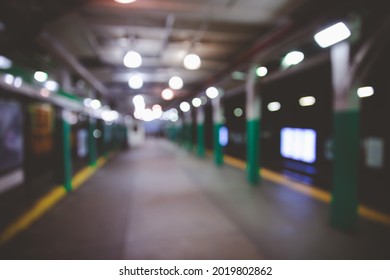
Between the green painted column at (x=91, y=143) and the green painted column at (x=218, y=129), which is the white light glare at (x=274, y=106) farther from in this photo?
the green painted column at (x=91, y=143)

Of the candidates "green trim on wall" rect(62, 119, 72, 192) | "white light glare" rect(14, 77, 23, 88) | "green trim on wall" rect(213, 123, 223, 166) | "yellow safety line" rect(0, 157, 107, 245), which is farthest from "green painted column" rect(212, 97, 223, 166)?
"white light glare" rect(14, 77, 23, 88)

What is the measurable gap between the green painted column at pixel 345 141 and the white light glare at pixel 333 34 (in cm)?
18

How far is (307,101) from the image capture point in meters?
9.19

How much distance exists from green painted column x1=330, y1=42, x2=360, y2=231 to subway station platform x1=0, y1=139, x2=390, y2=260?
0.37 metres

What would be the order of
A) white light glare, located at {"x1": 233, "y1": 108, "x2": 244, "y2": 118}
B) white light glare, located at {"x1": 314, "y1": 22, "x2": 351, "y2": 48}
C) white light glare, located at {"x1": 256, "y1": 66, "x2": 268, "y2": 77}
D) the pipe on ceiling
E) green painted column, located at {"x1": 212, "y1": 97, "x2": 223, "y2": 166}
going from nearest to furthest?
white light glare, located at {"x1": 314, "y1": 22, "x2": 351, "y2": 48} → the pipe on ceiling → white light glare, located at {"x1": 256, "y1": 66, "x2": 268, "y2": 77} → green painted column, located at {"x1": 212, "y1": 97, "x2": 223, "y2": 166} → white light glare, located at {"x1": 233, "y1": 108, "x2": 244, "y2": 118}

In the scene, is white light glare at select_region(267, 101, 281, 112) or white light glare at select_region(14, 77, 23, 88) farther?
white light glare at select_region(267, 101, 281, 112)

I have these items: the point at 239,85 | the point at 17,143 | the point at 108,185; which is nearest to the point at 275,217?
the point at 108,185

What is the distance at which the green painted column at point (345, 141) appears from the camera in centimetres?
426

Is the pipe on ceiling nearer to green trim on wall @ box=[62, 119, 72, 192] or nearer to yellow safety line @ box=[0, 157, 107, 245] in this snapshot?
green trim on wall @ box=[62, 119, 72, 192]

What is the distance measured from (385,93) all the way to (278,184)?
12.8 feet

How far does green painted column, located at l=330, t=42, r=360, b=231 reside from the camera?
4.26 meters

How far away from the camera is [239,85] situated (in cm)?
1227

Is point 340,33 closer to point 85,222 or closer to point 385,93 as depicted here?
point 385,93

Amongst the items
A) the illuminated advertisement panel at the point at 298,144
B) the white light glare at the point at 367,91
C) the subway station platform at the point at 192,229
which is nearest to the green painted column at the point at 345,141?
the subway station platform at the point at 192,229
